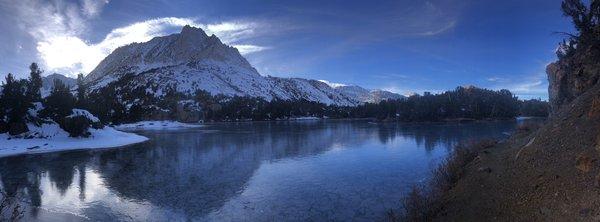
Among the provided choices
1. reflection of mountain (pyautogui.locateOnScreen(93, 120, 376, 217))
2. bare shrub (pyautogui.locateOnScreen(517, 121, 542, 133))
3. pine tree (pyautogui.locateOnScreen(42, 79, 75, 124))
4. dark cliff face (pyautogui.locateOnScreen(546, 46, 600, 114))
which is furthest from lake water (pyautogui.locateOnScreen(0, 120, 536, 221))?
pine tree (pyautogui.locateOnScreen(42, 79, 75, 124))

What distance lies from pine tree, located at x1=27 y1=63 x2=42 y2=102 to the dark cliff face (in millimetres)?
73116

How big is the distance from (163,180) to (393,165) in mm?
19913

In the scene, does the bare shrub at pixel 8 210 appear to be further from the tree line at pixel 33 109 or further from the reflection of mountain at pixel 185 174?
the tree line at pixel 33 109

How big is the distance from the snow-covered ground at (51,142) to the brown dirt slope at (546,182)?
55.9 m

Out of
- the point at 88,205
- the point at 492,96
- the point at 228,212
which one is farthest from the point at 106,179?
the point at 492,96

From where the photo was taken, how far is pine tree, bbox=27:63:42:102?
71637mm

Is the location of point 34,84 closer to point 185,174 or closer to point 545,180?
point 185,174

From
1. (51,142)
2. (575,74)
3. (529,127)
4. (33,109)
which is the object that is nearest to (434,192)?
(575,74)

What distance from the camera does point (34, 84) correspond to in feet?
255

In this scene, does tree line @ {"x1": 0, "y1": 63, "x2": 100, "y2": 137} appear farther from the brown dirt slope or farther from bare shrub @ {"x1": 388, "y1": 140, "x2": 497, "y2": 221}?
the brown dirt slope

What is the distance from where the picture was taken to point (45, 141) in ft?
210

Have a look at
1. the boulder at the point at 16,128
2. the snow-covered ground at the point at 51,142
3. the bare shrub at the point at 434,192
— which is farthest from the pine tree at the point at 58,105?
the bare shrub at the point at 434,192

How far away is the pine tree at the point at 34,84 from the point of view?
7164 centimetres

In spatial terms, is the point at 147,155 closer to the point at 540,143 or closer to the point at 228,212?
the point at 228,212
